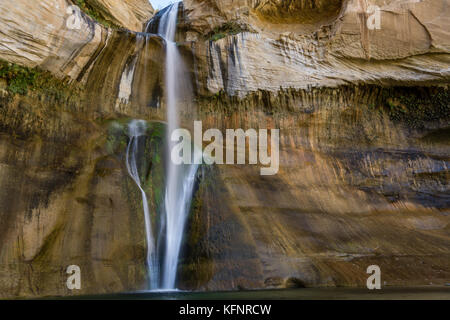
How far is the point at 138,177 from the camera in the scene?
30.0 ft

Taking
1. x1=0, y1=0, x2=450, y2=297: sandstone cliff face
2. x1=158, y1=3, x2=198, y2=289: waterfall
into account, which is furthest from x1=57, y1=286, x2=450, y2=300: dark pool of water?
x1=158, y1=3, x2=198, y2=289: waterfall

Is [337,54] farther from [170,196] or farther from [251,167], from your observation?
[170,196]

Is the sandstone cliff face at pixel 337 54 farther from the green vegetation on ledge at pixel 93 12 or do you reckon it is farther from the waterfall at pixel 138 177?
the green vegetation on ledge at pixel 93 12

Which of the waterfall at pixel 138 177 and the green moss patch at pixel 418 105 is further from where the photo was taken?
the green moss patch at pixel 418 105

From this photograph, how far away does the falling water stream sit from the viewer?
837 centimetres

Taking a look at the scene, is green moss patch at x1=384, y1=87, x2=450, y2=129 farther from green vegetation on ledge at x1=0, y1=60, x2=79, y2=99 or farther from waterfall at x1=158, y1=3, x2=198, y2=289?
green vegetation on ledge at x1=0, y1=60, x2=79, y2=99

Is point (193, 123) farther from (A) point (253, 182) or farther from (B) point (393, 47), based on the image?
(B) point (393, 47)

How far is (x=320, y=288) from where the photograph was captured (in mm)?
7641

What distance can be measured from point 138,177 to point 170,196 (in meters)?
0.86

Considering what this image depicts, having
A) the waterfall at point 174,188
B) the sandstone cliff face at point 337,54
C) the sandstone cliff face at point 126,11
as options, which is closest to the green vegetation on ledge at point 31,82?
the waterfall at point 174,188

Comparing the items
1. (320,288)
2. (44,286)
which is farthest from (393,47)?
(44,286)

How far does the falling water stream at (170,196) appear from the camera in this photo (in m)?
8.37

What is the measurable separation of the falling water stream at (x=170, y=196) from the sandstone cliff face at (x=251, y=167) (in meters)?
0.22

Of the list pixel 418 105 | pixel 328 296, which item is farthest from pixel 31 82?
pixel 418 105
